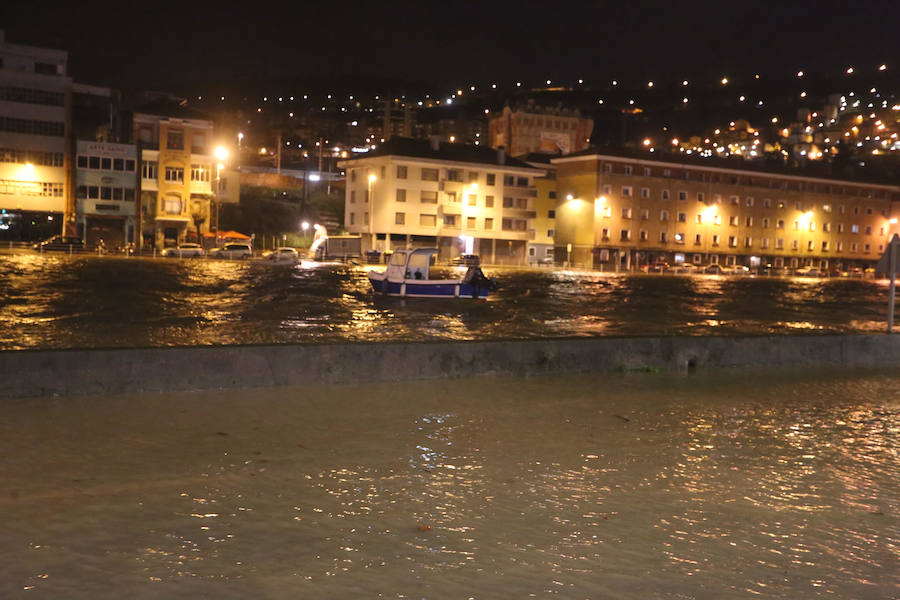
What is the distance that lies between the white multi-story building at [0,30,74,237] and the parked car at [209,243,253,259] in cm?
1651

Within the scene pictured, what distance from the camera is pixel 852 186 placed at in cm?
9506

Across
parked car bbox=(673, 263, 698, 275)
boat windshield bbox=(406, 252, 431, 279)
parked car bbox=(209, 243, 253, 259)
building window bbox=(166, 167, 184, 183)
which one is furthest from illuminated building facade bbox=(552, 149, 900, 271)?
boat windshield bbox=(406, 252, 431, 279)

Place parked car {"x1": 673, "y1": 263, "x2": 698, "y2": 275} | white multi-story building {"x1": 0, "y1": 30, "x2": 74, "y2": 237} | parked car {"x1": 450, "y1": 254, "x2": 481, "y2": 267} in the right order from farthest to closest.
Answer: parked car {"x1": 673, "y1": 263, "x2": 698, "y2": 275}
white multi-story building {"x1": 0, "y1": 30, "x2": 74, "y2": 237}
parked car {"x1": 450, "y1": 254, "x2": 481, "y2": 267}

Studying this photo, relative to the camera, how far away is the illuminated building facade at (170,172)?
226ft

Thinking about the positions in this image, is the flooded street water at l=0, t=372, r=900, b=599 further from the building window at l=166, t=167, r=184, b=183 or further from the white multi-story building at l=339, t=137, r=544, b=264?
the building window at l=166, t=167, r=184, b=183

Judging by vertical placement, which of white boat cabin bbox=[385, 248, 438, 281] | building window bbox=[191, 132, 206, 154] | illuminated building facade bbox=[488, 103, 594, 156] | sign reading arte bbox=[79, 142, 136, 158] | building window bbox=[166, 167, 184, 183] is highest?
illuminated building facade bbox=[488, 103, 594, 156]

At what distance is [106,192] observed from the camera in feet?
219

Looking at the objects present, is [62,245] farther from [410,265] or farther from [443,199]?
[410,265]

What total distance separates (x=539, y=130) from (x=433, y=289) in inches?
3977

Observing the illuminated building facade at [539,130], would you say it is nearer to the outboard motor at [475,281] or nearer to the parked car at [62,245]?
the parked car at [62,245]

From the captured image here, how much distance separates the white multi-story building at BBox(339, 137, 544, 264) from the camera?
238 ft

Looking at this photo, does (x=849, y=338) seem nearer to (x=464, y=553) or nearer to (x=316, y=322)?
(x=316, y=322)

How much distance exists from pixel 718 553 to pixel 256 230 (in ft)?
266

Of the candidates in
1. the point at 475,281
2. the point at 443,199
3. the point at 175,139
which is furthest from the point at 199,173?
the point at 475,281
